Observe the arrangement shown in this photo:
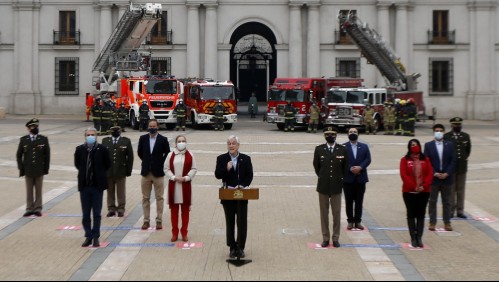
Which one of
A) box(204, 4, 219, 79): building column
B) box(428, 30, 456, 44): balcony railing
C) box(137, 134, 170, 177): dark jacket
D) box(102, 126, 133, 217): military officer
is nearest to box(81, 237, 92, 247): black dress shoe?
box(137, 134, 170, 177): dark jacket

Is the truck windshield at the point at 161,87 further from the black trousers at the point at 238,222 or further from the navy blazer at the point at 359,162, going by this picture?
the black trousers at the point at 238,222

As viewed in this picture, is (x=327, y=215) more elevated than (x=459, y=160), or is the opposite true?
(x=459, y=160)

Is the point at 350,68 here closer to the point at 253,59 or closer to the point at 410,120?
the point at 253,59

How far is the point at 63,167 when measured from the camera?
850 inches

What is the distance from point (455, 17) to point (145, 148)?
3893 cm

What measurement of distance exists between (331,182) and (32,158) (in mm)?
5917

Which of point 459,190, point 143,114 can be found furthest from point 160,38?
point 459,190

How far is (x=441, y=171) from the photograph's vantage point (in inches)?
510

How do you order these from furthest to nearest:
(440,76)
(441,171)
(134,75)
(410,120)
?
(440,76) < (134,75) < (410,120) < (441,171)

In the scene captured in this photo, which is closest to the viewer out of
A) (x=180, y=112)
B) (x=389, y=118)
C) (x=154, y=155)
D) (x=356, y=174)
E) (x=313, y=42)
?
(x=356, y=174)

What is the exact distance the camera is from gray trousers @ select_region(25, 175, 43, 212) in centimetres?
1420

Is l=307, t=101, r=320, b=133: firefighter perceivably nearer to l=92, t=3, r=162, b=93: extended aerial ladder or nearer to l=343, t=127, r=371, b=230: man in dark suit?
l=92, t=3, r=162, b=93: extended aerial ladder

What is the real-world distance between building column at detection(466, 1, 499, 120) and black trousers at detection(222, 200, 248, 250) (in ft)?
128

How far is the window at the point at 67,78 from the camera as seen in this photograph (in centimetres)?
4850
